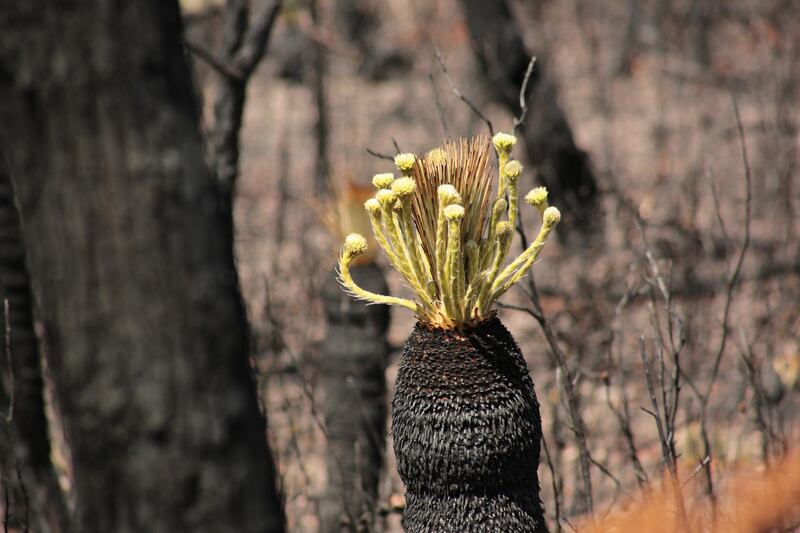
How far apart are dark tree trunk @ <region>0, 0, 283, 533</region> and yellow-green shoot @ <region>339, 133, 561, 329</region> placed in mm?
775

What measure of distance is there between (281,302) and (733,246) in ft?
11.7

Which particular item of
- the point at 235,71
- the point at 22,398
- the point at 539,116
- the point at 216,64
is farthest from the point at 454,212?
the point at 539,116

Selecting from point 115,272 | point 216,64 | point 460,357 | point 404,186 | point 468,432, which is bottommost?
point 468,432

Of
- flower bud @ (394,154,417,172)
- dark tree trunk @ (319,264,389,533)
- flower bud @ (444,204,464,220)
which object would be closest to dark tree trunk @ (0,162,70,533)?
dark tree trunk @ (319,264,389,533)

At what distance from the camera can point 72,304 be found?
1265mm

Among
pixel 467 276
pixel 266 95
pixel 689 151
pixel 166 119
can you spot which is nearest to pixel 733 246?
pixel 689 151

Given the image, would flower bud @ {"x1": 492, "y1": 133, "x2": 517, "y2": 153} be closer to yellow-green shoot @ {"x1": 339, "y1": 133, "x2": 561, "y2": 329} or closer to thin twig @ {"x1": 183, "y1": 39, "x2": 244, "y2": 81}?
yellow-green shoot @ {"x1": 339, "y1": 133, "x2": 561, "y2": 329}

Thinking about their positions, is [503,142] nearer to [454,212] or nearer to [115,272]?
[454,212]

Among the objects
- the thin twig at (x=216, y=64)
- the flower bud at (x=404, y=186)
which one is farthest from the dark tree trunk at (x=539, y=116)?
the flower bud at (x=404, y=186)

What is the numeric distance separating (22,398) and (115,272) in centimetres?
207

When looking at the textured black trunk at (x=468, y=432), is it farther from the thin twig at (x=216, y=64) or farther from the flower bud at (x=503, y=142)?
the thin twig at (x=216, y=64)

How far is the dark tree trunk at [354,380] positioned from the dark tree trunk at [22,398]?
1165 mm

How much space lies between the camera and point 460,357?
2.01m

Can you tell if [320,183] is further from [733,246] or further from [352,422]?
[352,422]
